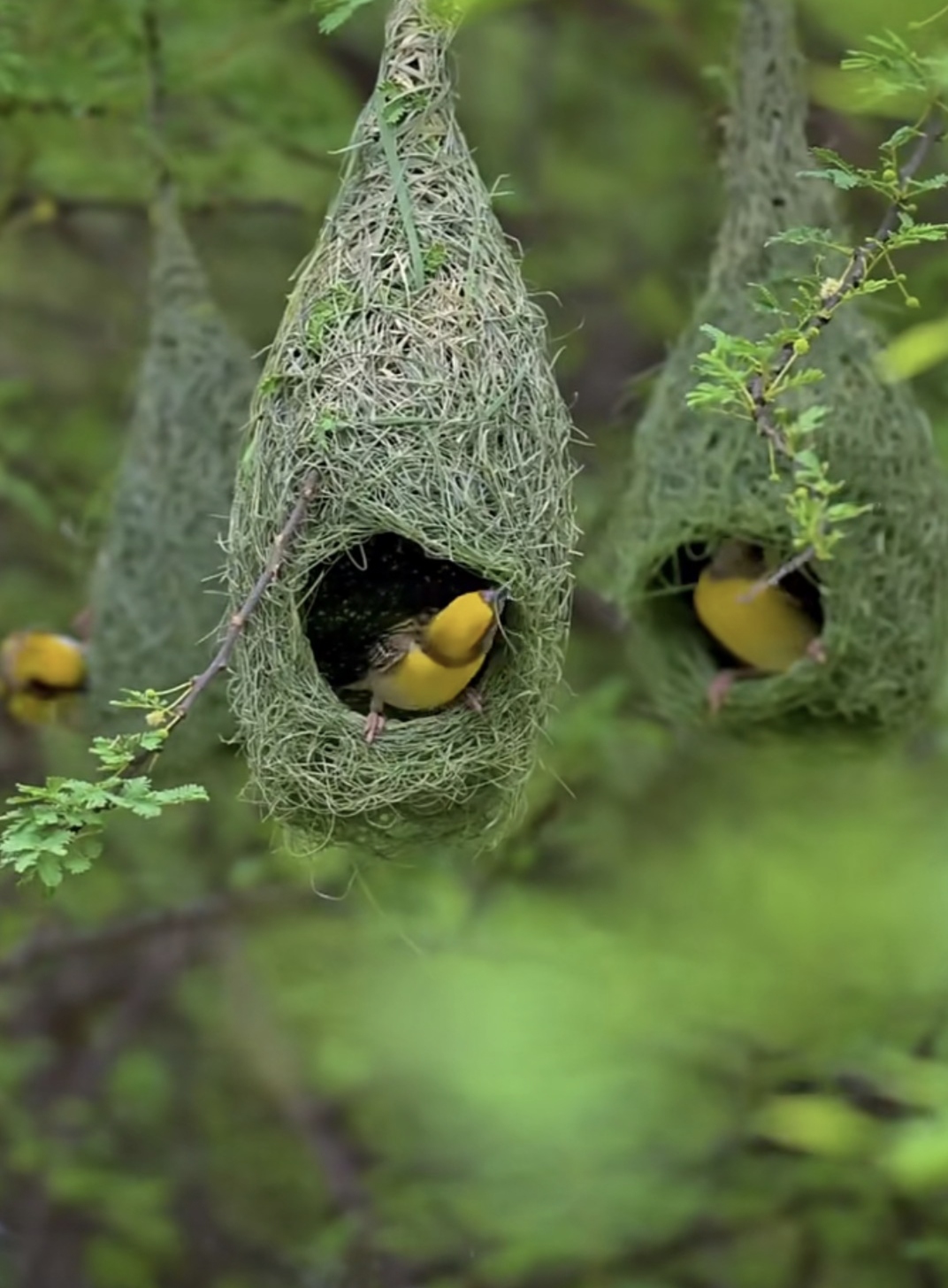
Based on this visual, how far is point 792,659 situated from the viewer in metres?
2.49

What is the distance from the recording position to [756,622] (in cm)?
245

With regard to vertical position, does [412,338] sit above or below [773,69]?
below

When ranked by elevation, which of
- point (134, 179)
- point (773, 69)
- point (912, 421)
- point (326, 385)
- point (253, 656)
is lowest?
point (253, 656)

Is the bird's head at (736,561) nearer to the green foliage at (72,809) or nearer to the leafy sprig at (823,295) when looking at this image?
the leafy sprig at (823,295)

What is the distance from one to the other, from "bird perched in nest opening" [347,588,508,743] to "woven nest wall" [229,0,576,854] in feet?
0.08

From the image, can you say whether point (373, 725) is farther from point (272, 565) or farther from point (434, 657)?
point (272, 565)

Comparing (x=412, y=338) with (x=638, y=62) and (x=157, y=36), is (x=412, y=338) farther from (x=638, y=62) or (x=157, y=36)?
(x=638, y=62)

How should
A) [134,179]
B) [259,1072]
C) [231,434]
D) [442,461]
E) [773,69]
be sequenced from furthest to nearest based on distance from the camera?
[259,1072]
[134,179]
[231,434]
[773,69]
[442,461]

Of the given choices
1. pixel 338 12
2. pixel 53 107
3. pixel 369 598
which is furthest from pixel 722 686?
pixel 53 107

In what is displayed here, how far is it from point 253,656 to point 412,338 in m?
0.39

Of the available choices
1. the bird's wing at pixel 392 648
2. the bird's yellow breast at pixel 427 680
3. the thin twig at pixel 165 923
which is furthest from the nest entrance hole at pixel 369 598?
the thin twig at pixel 165 923

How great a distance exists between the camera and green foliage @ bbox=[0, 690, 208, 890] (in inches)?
60.1

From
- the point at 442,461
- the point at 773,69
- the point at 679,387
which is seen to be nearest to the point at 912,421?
the point at 679,387

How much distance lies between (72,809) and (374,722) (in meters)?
0.49
